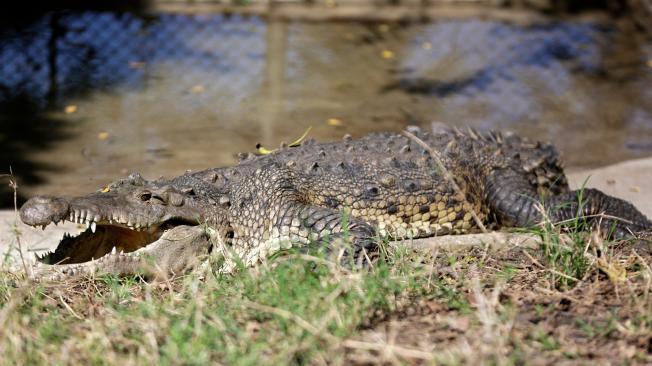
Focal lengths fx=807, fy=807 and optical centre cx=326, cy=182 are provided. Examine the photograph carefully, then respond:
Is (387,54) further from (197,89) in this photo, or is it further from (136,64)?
(136,64)

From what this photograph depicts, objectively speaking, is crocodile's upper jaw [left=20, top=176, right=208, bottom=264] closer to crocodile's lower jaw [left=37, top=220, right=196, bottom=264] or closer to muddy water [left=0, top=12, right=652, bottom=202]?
crocodile's lower jaw [left=37, top=220, right=196, bottom=264]

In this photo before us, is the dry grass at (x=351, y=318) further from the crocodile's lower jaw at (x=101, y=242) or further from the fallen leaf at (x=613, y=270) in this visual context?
the crocodile's lower jaw at (x=101, y=242)

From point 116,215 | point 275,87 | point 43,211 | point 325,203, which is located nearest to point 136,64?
point 275,87

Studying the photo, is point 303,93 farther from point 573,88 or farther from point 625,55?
point 625,55

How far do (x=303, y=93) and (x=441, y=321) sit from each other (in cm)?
590

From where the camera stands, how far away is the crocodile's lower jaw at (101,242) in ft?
15.3

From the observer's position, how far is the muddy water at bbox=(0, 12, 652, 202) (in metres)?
7.82

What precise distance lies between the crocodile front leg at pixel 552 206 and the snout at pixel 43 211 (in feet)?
9.74

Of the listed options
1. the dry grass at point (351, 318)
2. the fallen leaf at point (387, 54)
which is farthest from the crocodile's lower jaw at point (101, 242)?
→ the fallen leaf at point (387, 54)

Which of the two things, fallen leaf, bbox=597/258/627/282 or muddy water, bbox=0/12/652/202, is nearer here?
fallen leaf, bbox=597/258/627/282

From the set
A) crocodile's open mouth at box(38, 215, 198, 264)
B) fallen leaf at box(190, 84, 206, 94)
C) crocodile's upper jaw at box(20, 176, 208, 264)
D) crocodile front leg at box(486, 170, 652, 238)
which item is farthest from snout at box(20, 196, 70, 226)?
fallen leaf at box(190, 84, 206, 94)

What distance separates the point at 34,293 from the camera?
412cm

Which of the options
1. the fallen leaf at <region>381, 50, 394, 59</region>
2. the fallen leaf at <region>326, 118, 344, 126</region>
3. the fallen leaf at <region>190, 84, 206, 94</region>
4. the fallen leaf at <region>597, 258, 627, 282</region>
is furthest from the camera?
the fallen leaf at <region>381, 50, 394, 59</region>

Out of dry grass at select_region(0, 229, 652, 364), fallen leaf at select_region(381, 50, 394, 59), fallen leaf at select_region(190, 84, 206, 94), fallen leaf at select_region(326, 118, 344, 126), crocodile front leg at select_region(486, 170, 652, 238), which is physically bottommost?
fallen leaf at select_region(326, 118, 344, 126)
